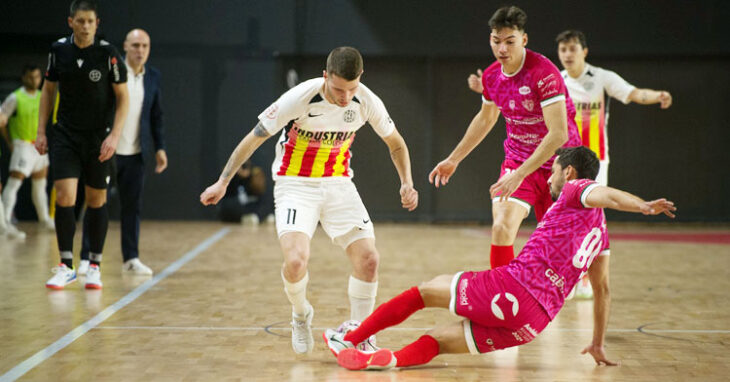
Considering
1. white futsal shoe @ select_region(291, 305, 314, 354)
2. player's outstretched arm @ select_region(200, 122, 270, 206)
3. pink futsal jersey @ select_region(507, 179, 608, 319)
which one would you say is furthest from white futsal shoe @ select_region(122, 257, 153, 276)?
pink futsal jersey @ select_region(507, 179, 608, 319)

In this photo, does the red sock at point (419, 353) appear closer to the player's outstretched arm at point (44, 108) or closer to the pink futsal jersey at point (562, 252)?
the pink futsal jersey at point (562, 252)

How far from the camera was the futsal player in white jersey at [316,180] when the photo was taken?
4.38 metres

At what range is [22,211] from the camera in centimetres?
1283

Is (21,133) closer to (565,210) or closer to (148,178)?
(148,178)

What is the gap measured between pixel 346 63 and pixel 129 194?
12.5ft

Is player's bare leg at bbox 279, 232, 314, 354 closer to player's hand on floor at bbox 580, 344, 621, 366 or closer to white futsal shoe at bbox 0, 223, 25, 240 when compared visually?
player's hand on floor at bbox 580, 344, 621, 366

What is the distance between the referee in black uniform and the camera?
628 cm

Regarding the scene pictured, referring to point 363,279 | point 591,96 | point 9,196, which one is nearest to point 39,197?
point 9,196

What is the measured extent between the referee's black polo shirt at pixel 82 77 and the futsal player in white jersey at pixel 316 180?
7.45 ft

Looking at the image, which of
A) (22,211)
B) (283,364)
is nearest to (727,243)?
(283,364)

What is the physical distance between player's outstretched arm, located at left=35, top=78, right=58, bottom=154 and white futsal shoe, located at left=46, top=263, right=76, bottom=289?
2.95 feet

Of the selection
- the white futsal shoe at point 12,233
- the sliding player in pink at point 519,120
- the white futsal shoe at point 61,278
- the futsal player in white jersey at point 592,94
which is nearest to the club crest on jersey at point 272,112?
the sliding player in pink at point 519,120

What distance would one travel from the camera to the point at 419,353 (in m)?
4.05

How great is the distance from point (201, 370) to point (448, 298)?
47.6 inches
